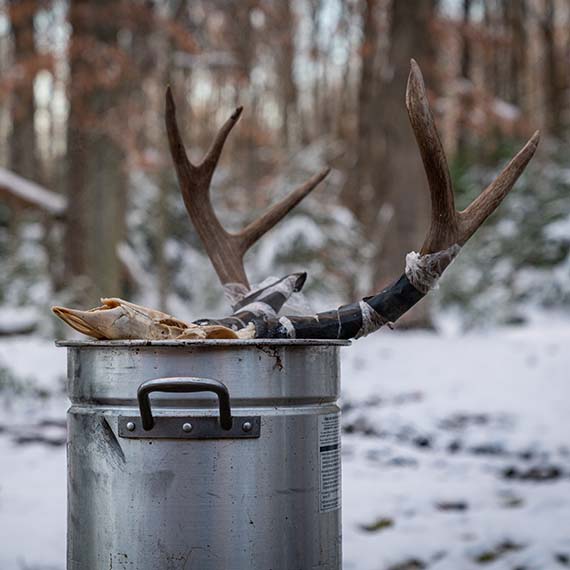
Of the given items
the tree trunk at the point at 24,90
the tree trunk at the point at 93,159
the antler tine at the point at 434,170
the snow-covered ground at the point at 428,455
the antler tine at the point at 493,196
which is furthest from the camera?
the tree trunk at the point at 24,90

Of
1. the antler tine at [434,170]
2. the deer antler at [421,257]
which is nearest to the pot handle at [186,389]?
the deer antler at [421,257]

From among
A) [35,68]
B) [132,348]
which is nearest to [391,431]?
[132,348]

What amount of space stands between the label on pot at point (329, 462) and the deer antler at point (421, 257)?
245mm

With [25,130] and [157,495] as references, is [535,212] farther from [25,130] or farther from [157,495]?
[157,495]

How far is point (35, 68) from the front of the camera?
858 cm

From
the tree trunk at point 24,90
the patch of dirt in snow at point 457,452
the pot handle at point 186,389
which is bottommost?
the patch of dirt in snow at point 457,452

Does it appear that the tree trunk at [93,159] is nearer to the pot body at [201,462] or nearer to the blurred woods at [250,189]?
the blurred woods at [250,189]

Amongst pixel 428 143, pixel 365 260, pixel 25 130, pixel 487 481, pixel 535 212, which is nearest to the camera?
pixel 428 143

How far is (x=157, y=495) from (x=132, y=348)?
31 centimetres

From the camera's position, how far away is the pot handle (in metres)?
1.72

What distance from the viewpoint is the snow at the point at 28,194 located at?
709 centimetres

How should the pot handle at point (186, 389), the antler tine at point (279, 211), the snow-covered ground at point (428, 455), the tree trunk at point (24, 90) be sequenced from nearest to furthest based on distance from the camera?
the pot handle at point (186, 389), the antler tine at point (279, 211), the snow-covered ground at point (428, 455), the tree trunk at point (24, 90)

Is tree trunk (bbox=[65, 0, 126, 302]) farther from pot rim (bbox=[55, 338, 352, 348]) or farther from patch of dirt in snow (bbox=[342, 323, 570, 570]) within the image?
pot rim (bbox=[55, 338, 352, 348])

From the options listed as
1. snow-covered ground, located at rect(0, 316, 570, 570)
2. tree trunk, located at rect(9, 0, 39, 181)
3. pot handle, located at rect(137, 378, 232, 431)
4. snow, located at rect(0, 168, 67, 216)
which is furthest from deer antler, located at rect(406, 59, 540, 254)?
tree trunk, located at rect(9, 0, 39, 181)
